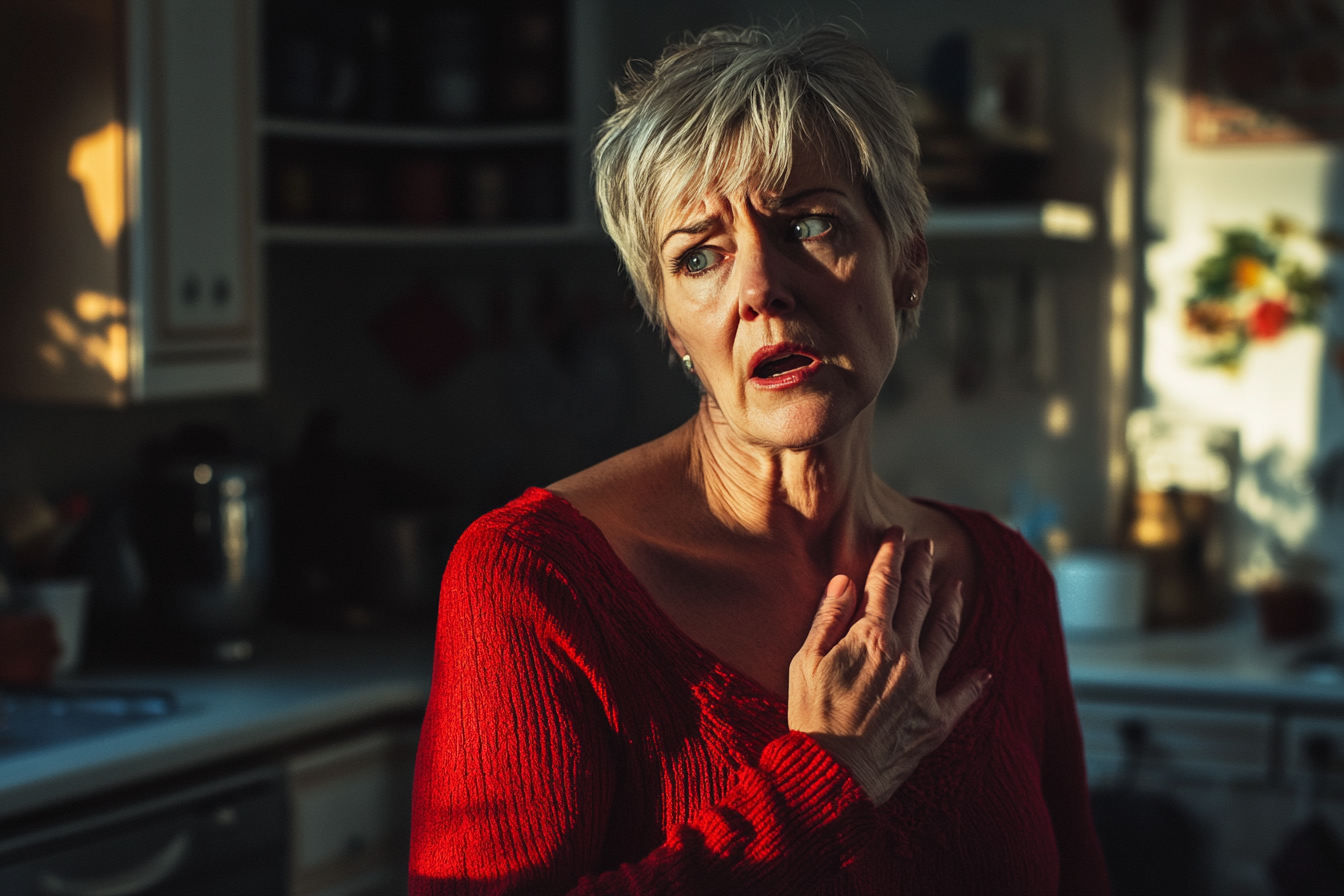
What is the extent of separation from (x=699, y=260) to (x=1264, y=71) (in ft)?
7.65

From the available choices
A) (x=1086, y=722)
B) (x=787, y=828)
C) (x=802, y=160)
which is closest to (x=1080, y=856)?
(x=787, y=828)

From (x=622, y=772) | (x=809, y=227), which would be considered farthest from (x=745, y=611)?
(x=809, y=227)

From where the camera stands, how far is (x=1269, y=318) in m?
2.91

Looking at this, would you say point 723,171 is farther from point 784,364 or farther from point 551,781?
point 551,781

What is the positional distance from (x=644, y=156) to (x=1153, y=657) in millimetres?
→ 1979

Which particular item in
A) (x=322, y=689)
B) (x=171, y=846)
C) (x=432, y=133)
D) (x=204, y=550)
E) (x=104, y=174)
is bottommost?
(x=171, y=846)

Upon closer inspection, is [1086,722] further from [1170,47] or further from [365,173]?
[365,173]

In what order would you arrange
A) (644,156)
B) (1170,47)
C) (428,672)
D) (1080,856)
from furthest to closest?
(1170,47), (428,672), (1080,856), (644,156)

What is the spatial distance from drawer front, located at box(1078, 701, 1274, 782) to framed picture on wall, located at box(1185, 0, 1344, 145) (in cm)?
123

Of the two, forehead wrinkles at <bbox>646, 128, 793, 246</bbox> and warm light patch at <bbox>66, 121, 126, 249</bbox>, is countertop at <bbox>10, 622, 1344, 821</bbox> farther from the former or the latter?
forehead wrinkles at <bbox>646, 128, 793, 246</bbox>

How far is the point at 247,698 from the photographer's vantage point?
7.42ft

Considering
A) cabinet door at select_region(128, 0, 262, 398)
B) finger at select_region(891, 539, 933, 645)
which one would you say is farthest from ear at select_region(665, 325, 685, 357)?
cabinet door at select_region(128, 0, 262, 398)

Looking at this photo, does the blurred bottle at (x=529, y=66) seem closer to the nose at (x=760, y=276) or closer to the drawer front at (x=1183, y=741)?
the drawer front at (x=1183, y=741)

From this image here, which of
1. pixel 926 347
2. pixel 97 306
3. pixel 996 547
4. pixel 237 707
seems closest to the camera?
pixel 996 547
